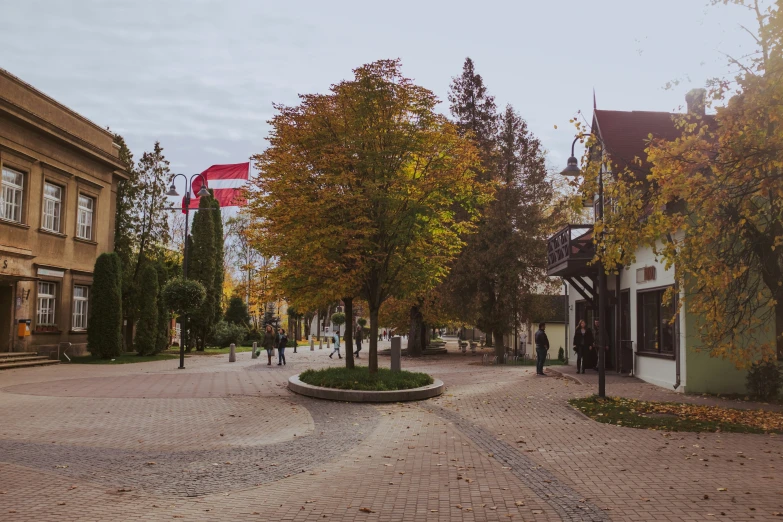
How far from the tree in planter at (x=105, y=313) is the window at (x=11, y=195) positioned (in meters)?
4.13

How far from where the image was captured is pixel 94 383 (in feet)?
61.4

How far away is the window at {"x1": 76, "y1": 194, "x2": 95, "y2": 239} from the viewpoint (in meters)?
30.4

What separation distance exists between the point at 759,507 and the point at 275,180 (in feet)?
45.7

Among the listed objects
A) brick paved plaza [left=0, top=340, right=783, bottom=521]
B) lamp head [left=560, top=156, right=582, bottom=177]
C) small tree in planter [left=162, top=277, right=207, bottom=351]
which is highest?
lamp head [left=560, top=156, right=582, bottom=177]

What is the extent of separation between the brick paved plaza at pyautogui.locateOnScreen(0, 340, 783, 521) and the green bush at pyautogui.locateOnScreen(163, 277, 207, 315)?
12.5 meters

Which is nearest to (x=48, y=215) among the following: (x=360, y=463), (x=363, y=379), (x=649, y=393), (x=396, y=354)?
(x=396, y=354)

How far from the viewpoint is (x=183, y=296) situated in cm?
2795

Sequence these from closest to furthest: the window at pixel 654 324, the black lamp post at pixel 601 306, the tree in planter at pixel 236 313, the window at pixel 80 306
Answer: the black lamp post at pixel 601 306 < the window at pixel 654 324 < the window at pixel 80 306 < the tree in planter at pixel 236 313

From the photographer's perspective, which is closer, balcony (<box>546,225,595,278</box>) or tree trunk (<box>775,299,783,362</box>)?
tree trunk (<box>775,299,783,362</box>)

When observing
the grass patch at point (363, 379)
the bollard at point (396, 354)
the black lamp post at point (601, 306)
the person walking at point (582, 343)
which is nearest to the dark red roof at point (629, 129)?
the person walking at point (582, 343)

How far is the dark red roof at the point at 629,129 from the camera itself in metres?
22.9

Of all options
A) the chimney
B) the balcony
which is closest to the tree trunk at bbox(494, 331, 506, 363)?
the balcony

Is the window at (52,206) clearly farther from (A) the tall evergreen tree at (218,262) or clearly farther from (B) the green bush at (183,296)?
(A) the tall evergreen tree at (218,262)

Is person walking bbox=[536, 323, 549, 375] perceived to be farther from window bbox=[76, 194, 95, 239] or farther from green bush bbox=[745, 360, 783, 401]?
window bbox=[76, 194, 95, 239]
